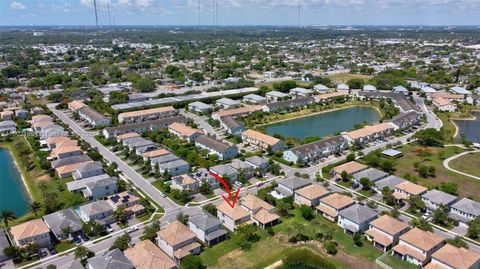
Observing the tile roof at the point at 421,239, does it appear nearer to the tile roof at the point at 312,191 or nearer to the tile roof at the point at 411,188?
the tile roof at the point at 411,188

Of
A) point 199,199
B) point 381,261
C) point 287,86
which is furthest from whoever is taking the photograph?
point 287,86

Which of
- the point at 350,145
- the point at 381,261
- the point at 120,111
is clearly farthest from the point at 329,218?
the point at 120,111

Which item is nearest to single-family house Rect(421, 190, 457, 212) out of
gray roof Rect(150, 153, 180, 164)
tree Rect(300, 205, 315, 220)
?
tree Rect(300, 205, 315, 220)

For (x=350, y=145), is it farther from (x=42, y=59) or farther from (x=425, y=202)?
(x=42, y=59)

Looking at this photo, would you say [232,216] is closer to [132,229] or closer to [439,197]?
[132,229]

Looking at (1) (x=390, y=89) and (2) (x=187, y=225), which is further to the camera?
(1) (x=390, y=89)

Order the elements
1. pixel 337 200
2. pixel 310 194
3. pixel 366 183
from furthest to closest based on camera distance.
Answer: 1. pixel 366 183
2. pixel 310 194
3. pixel 337 200

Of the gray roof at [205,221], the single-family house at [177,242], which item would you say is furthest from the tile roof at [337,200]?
the single-family house at [177,242]

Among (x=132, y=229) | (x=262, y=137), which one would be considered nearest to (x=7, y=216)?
(x=132, y=229)
